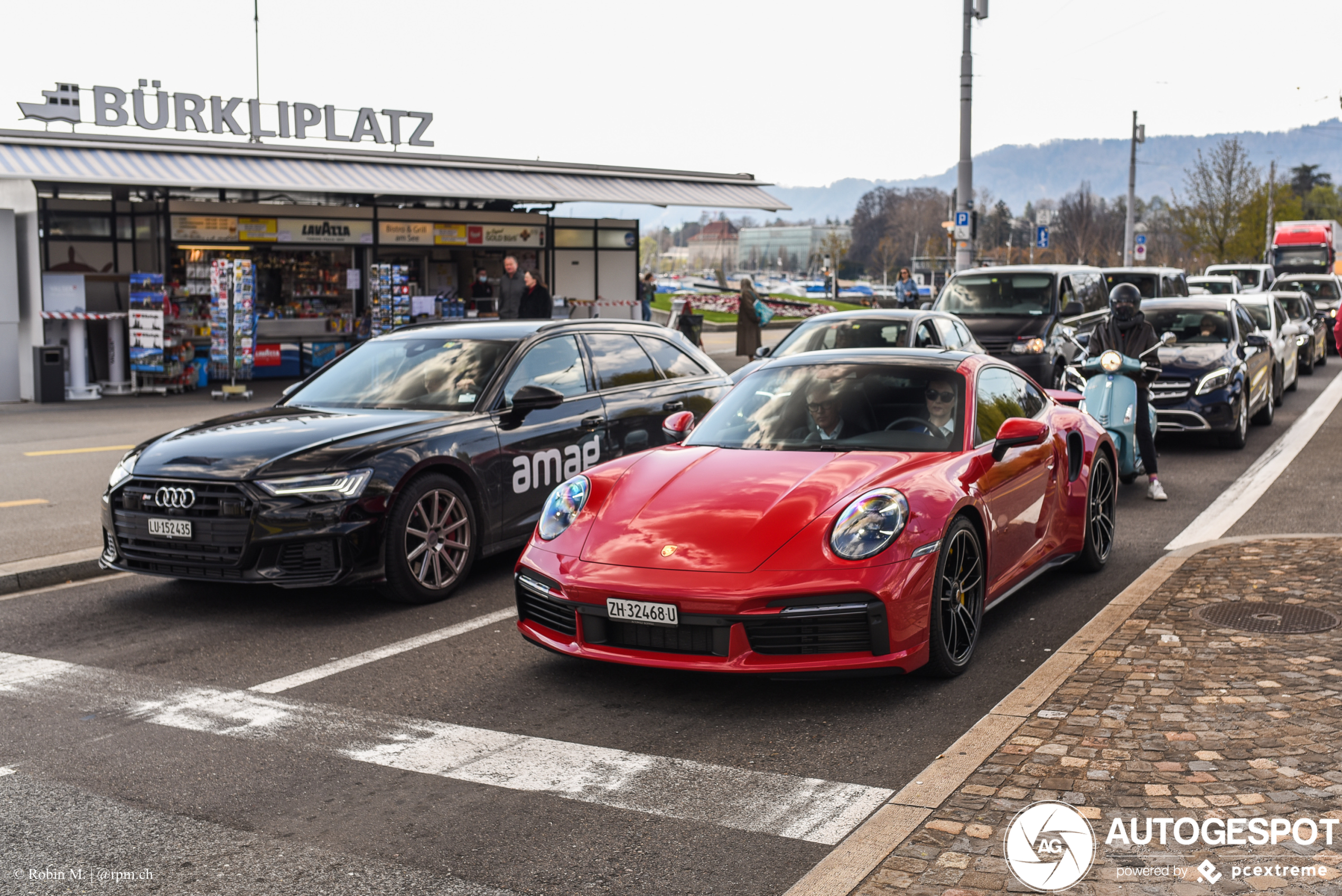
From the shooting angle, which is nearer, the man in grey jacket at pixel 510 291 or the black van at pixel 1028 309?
the black van at pixel 1028 309

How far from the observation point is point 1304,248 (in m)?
58.1

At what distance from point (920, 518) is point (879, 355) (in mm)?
1629

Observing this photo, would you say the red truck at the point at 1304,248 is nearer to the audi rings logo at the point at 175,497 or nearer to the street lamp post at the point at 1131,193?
the street lamp post at the point at 1131,193

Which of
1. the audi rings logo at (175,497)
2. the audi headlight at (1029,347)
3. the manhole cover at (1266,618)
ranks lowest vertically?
the manhole cover at (1266,618)

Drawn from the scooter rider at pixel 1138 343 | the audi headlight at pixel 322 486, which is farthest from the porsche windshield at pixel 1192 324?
the audi headlight at pixel 322 486

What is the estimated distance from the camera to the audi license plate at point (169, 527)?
6.84 metres

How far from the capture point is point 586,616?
5391 mm

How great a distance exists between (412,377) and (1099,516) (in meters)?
4.35

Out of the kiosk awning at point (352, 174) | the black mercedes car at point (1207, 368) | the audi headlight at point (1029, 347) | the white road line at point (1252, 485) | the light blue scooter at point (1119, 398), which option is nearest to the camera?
the white road line at point (1252, 485)

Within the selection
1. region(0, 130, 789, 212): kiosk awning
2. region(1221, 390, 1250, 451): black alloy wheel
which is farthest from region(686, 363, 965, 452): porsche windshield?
region(0, 130, 789, 212): kiosk awning

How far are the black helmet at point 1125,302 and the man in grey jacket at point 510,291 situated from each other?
8722 mm

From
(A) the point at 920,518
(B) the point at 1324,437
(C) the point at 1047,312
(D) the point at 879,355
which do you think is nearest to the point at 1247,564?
(D) the point at 879,355

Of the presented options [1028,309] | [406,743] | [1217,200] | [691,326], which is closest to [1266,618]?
[406,743]

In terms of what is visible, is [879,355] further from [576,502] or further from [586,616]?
[586,616]
